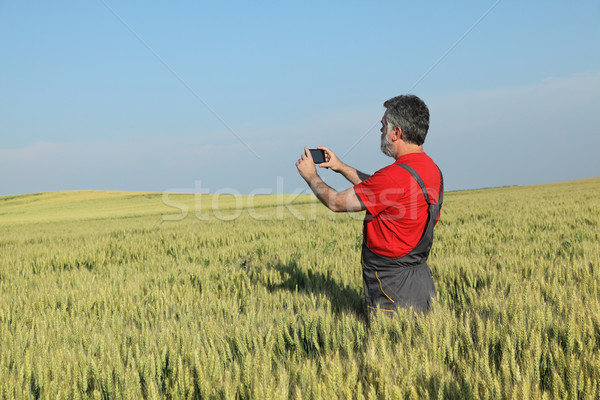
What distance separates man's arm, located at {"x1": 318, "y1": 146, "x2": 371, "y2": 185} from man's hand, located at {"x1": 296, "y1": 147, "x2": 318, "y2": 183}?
19 centimetres

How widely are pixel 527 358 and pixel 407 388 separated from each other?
2.17 ft

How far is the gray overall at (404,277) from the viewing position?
2.82 m

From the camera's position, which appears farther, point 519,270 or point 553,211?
point 553,211

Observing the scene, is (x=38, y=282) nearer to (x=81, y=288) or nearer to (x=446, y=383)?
(x=81, y=288)

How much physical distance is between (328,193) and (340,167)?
69 centimetres

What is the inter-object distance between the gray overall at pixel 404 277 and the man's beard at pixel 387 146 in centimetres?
43

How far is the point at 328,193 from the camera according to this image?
8.85ft

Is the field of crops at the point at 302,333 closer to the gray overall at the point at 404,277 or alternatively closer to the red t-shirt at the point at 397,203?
the gray overall at the point at 404,277

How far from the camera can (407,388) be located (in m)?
1.65

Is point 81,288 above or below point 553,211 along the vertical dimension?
below

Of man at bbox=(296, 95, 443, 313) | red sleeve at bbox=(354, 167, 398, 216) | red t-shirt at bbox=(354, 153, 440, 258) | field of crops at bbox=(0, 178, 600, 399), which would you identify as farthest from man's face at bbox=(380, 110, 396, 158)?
field of crops at bbox=(0, 178, 600, 399)

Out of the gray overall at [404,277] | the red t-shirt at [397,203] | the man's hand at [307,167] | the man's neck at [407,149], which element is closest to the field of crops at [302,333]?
the gray overall at [404,277]

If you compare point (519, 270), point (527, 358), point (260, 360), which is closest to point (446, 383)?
point (527, 358)

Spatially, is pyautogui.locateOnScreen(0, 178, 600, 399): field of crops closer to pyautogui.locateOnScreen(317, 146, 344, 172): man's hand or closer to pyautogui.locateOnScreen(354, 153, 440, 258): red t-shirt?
pyautogui.locateOnScreen(354, 153, 440, 258): red t-shirt
